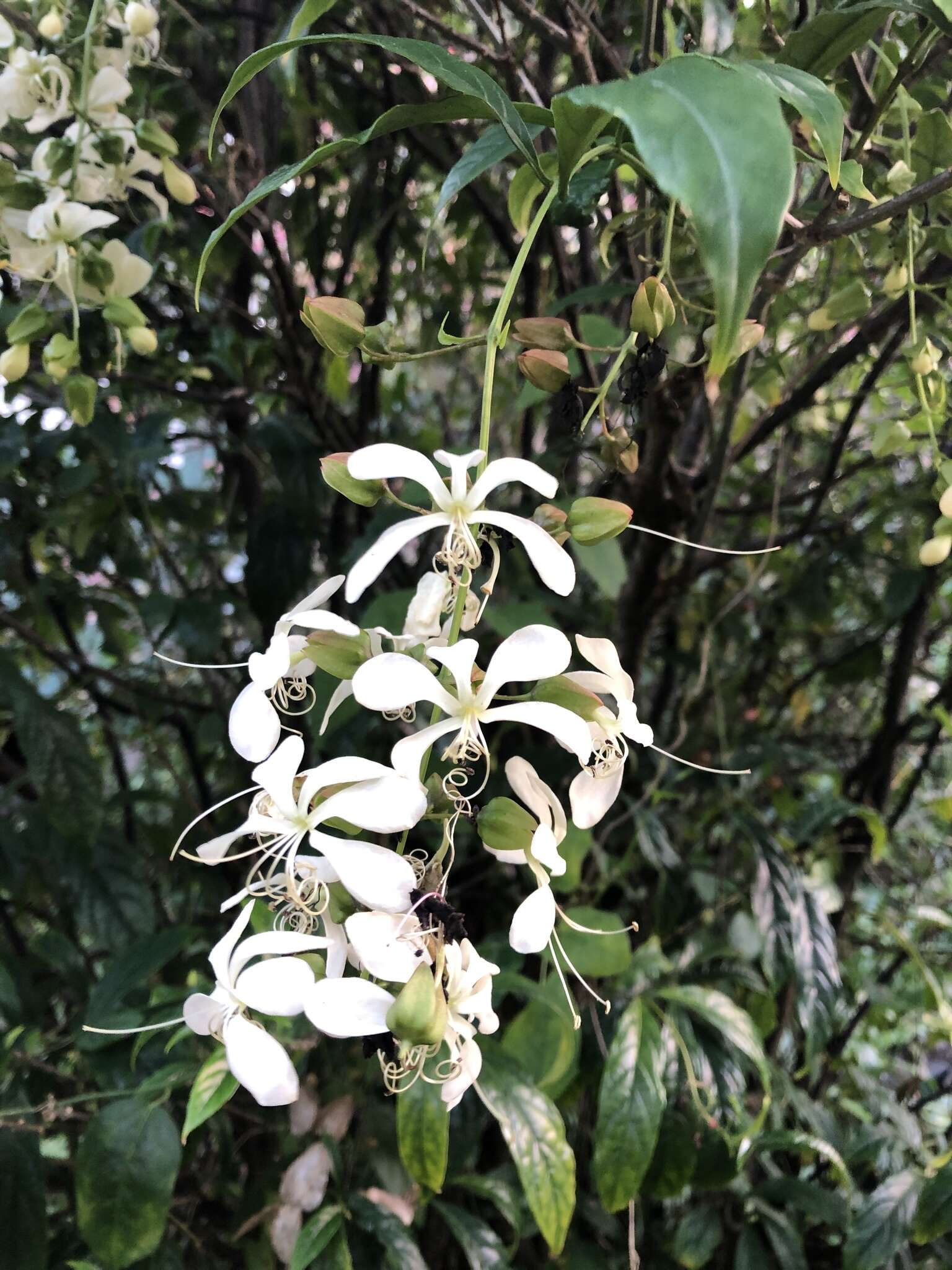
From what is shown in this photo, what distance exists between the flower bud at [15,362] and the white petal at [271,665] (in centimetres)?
30

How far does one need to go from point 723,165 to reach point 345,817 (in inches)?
6.5

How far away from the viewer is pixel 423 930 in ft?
0.69

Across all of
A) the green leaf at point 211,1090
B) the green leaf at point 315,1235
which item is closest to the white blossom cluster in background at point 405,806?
the green leaf at point 211,1090

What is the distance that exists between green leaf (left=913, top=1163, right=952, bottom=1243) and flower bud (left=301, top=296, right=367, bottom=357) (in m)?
0.62

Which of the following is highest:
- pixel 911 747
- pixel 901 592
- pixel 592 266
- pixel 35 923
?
pixel 592 266

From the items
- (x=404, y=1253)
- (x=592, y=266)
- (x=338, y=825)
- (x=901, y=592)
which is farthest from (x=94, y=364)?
(x=901, y=592)

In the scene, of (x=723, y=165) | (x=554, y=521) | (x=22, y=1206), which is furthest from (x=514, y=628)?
(x=22, y=1206)

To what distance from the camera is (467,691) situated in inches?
8.9

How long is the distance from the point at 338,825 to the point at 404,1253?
36cm

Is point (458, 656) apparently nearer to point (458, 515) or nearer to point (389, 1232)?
point (458, 515)

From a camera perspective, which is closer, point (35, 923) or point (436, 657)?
point (436, 657)

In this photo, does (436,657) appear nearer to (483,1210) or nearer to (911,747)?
(483,1210)

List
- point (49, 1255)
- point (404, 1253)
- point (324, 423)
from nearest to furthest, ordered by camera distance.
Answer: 1. point (404, 1253)
2. point (49, 1255)
3. point (324, 423)

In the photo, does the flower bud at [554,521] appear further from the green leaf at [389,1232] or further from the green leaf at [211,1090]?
the green leaf at [389,1232]
